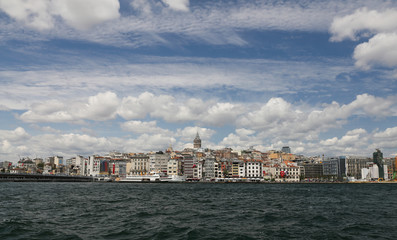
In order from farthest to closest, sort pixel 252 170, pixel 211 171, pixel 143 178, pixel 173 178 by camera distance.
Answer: pixel 211 171, pixel 252 170, pixel 143 178, pixel 173 178

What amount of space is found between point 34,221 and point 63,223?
9.31ft

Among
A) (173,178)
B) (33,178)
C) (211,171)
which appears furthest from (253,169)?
(33,178)

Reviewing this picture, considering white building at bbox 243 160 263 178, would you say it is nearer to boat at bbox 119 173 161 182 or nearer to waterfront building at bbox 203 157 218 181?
waterfront building at bbox 203 157 218 181

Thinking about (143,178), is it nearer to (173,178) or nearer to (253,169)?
(173,178)

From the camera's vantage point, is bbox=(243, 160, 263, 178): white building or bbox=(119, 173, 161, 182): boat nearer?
bbox=(119, 173, 161, 182): boat

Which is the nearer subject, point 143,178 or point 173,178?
point 173,178

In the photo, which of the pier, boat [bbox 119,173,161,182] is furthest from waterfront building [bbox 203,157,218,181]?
the pier

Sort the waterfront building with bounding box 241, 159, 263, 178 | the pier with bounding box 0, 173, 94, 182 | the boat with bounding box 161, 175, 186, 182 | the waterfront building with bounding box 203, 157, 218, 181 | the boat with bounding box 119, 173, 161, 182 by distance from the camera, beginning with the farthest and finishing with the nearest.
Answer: the waterfront building with bounding box 203, 157, 218, 181, the waterfront building with bounding box 241, 159, 263, 178, the boat with bounding box 119, 173, 161, 182, the boat with bounding box 161, 175, 186, 182, the pier with bounding box 0, 173, 94, 182

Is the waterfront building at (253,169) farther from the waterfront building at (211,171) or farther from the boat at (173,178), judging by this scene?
the boat at (173,178)

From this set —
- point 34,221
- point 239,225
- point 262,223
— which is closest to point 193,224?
point 239,225

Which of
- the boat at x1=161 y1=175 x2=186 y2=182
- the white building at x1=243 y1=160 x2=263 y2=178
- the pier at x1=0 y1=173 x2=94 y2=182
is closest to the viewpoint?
the pier at x1=0 y1=173 x2=94 y2=182

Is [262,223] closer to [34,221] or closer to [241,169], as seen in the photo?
[34,221]

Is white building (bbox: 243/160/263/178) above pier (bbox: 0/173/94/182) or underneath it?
above

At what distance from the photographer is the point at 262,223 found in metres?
27.0
